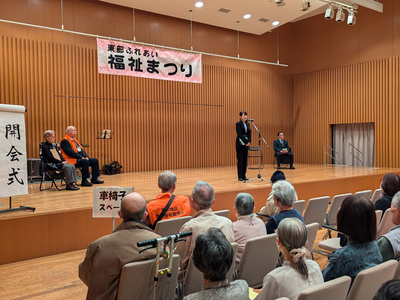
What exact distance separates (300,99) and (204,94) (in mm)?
4125

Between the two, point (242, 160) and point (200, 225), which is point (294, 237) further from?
point (242, 160)

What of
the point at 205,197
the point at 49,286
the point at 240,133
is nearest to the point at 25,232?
the point at 49,286

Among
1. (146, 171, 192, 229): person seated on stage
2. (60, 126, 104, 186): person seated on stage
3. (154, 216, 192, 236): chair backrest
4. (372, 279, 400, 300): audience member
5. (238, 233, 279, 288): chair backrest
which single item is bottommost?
(238, 233, 279, 288): chair backrest

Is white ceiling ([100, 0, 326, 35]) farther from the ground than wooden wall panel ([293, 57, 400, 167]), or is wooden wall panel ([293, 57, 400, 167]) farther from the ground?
white ceiling ([100, 0, 326, 35])

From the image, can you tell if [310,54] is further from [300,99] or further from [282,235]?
[282,235]

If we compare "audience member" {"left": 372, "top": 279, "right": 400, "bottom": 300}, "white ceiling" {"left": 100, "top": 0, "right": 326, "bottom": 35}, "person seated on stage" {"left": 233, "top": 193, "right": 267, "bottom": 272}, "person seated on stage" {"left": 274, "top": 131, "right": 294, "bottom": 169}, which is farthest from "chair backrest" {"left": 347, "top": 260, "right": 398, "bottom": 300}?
"person seated on stage" {"left": 274, "top": 131, "right": 294, "bottom": 169}

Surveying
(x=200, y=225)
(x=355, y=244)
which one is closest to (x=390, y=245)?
Answer: (x=355, y=244)

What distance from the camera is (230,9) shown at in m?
9.42

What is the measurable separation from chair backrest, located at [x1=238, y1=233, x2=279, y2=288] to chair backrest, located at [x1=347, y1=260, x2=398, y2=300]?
2.51ft

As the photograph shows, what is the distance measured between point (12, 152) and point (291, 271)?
3653mm

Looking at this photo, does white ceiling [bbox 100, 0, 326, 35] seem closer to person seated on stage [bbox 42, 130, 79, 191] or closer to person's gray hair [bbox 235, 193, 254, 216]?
person seated on stage [bbox 42, 130, 79, 191]

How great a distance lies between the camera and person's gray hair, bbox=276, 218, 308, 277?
1708 millimetres

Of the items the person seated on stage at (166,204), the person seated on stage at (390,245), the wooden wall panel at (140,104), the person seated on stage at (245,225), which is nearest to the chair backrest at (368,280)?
the person seated on stage at (390,245)

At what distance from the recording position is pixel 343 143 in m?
12.1
